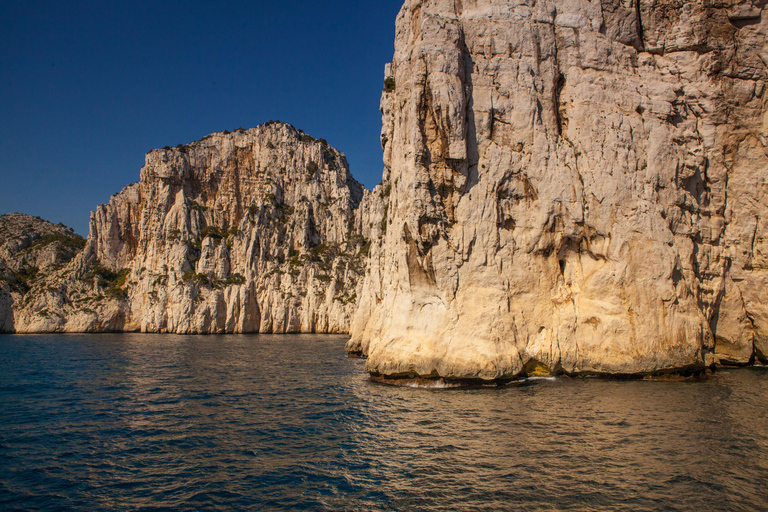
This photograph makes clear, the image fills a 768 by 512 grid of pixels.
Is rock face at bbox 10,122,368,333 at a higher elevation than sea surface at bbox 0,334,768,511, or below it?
higher

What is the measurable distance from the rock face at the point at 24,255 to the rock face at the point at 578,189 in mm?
92103

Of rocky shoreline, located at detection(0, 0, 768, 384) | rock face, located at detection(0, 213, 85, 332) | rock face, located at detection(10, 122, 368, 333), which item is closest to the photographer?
rocky shoreline, located at detection(0, 0, 768, 384)

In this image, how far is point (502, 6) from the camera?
2658 centimetres

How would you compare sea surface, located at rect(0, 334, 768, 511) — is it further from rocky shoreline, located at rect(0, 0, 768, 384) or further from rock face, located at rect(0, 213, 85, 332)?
rock face, located at rect(0, 213, 85, 332)

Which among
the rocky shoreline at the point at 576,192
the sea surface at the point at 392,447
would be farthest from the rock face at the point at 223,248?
the sea surface at the point at 392,447

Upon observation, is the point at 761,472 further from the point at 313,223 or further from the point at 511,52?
the point at 313,223

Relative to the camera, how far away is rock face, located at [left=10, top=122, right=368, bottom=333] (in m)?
84.3

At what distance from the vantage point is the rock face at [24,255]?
86.4 meters

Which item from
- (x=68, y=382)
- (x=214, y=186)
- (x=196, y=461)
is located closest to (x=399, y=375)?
(x=196, y=461)

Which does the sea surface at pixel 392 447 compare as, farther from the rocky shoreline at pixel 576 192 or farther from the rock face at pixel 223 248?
the rock face at pixel 223 248

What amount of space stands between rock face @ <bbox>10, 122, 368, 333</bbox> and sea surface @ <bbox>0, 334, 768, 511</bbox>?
6130 cm

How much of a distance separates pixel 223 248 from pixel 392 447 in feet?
283

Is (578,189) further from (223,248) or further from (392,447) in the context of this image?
(223,248)

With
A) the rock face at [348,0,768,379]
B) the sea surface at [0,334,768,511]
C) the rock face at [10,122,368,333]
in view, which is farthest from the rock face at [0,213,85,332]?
the rock face at [348,0,768,379]
